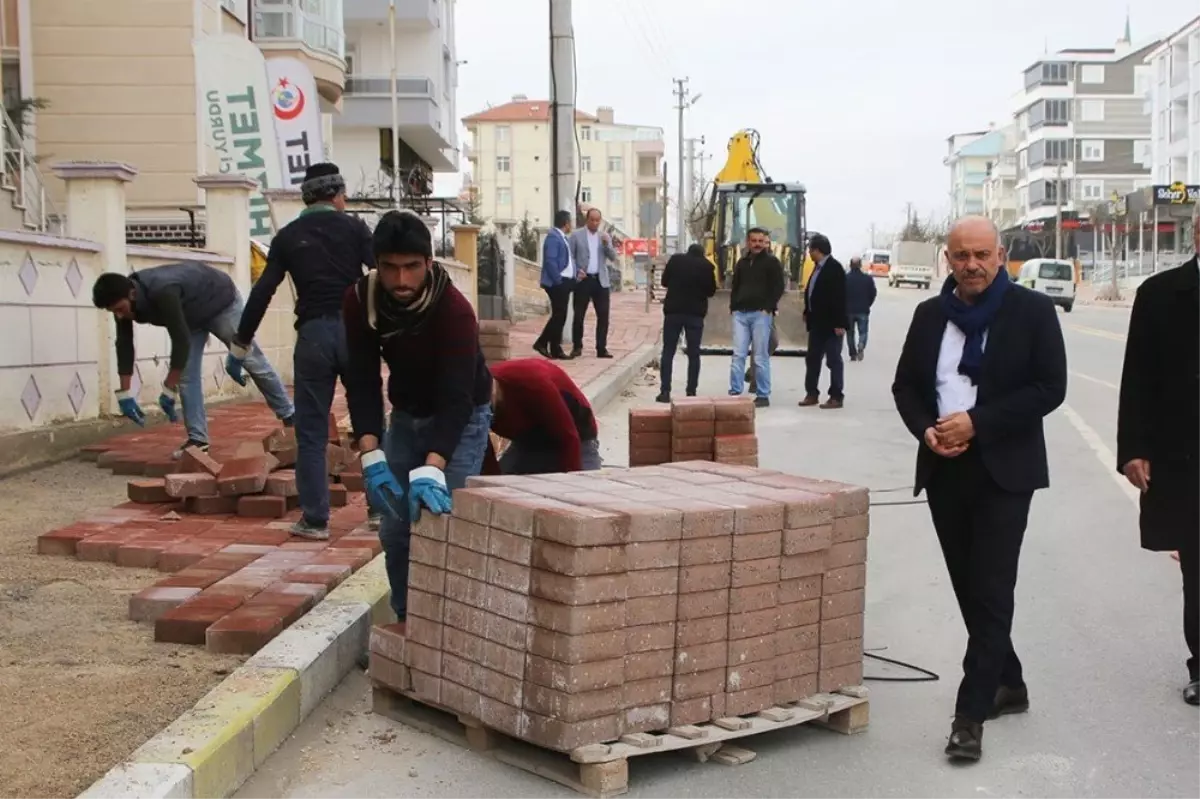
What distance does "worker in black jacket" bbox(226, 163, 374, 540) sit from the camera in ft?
23.2

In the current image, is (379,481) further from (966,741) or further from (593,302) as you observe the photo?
(593,302)

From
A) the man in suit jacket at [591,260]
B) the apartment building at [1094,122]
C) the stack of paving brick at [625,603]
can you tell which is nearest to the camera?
the stack of paving brick at [625,603]

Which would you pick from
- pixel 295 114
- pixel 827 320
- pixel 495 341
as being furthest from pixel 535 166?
pixel 495 341

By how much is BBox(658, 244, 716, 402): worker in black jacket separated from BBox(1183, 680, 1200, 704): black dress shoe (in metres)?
9.64

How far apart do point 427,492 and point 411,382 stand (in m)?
0.58

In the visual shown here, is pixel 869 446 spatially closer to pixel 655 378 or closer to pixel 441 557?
pixel 655 378

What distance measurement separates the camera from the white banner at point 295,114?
17.9 metres

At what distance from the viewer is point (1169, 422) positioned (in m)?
5.36

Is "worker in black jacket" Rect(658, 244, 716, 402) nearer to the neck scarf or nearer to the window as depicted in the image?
the neck scarf

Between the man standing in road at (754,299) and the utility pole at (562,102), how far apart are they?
498cm

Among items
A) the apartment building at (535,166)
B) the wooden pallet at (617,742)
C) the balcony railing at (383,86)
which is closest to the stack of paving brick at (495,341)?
the wooden pallet at (617,742)

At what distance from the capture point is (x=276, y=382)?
871 centimetres

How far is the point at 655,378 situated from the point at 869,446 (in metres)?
6.73

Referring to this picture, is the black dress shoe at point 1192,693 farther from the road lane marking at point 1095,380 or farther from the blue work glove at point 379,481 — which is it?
the road lane marking at point 1095,380
